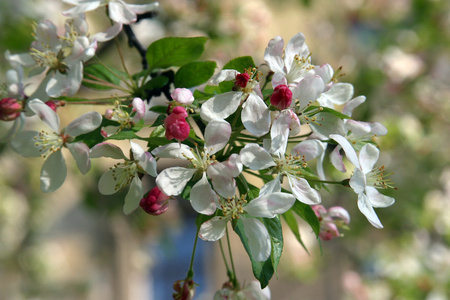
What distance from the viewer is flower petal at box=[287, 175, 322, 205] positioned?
2.44 ft

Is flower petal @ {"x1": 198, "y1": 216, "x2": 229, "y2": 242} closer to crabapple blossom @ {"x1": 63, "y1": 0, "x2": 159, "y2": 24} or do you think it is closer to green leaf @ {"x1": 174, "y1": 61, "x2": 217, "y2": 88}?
green leaf @ {"x1": 174, "y1": 61, "x2": 217, "y2": 88}

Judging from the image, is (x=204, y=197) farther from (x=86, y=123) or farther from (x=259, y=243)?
(x=86, y=123)

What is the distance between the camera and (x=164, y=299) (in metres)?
4.71

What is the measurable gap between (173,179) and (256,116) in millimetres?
163

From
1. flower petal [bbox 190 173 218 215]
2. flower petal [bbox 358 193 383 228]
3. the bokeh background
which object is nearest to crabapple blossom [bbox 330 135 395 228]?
flower petal [bbox 358 193 383 228]

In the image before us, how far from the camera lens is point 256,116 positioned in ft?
2.43

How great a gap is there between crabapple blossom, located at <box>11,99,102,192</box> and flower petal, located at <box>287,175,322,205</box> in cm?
34

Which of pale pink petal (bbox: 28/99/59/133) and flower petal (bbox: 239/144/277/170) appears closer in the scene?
flower petal (bbox: 239/144/277/170)

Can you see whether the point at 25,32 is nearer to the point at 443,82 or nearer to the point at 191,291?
the point at 191,291

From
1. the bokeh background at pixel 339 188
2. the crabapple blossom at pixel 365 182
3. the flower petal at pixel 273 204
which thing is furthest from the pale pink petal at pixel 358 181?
the bokeh background at pixel 339 188

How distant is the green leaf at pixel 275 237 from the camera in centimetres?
72

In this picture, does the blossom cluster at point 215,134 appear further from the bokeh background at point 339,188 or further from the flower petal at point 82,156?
the bokeh background at point 339,188

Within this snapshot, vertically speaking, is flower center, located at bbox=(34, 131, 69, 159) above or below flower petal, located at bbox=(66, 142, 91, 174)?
below

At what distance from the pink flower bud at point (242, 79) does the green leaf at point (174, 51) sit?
17 centimetres
